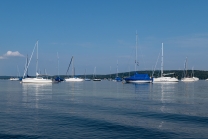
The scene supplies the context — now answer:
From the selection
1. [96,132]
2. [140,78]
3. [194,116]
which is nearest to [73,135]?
[96,132]

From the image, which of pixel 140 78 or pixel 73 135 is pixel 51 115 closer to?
pixel 73 135

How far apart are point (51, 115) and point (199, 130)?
1560 cm

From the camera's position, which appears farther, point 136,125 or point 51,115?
point 51,115

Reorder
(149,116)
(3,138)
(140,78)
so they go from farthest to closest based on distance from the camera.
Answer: (140,78), (149,116), (3,138)

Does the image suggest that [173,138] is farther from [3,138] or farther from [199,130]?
[3,138]

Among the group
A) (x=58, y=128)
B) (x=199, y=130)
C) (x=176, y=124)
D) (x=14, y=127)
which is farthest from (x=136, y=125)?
(x=14, y=127)

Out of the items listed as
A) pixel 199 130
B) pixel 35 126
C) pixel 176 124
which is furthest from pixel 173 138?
pixel 35 126

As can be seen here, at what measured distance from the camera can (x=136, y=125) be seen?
79.9 ft

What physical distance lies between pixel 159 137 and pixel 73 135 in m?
6.50

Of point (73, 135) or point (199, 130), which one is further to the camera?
point (199, 130)

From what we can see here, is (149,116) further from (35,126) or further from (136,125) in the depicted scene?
(35,126)

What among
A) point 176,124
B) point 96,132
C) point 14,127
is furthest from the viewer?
point 176,124

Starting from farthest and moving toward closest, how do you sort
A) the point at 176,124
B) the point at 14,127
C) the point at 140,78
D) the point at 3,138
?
the point at 140,78, the point at 176,124, the point at 14,127, the point at 3,138

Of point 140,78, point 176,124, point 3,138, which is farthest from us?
point 140,78
